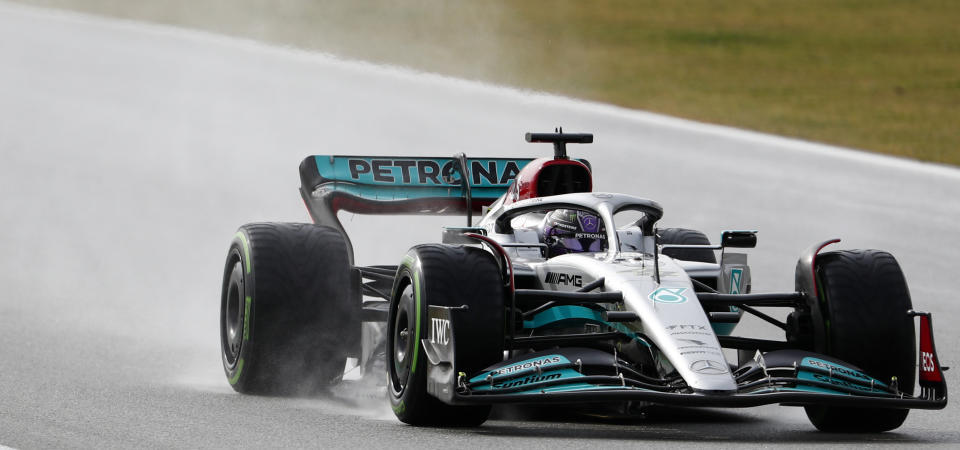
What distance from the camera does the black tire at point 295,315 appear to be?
10078 mm

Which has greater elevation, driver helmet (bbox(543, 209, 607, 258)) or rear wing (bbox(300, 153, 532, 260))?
rear wing (bbox(300, 153, 532, 260))

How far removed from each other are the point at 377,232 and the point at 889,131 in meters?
11.0

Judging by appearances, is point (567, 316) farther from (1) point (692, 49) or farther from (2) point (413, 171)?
(1) point (692, 49)

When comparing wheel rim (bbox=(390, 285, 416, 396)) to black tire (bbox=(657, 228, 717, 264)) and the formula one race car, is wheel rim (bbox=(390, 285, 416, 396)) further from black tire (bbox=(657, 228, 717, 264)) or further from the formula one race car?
black tire (bbox=(657, 228, 717, 264))

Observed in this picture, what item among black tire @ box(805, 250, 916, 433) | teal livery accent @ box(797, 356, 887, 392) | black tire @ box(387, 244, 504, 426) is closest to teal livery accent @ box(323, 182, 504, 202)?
black tire @ box(387, 244, 504, 426)

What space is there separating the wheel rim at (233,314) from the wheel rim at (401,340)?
179cm

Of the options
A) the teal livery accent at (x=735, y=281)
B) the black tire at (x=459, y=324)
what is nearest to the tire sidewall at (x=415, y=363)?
the black tire at (x=459, y=324)

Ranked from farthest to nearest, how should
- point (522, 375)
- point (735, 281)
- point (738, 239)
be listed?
1. point (735, 281)
2. point (738, 239)
3. point (522, 375)

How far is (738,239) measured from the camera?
9.44 metres

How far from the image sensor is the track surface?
28.5 feet

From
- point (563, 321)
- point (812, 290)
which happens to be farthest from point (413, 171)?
point (812, 290)

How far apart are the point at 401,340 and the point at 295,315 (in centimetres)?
142

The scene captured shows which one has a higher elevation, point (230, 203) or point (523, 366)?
point (230, 203)

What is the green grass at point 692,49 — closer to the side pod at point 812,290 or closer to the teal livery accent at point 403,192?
the teal livery accent at point 403,192
